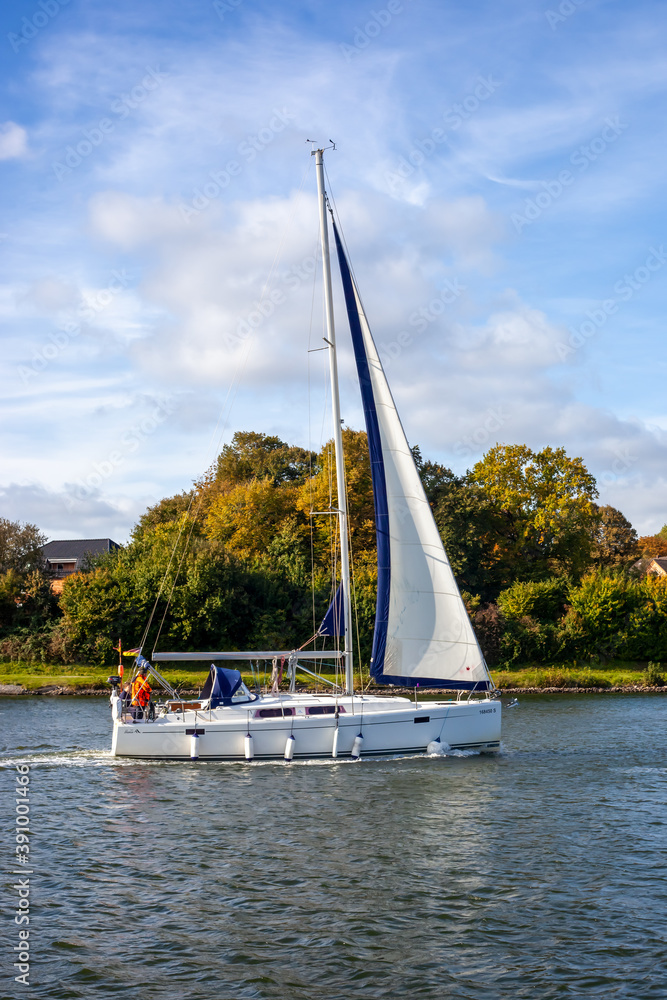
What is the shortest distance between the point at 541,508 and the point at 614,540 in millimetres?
33485

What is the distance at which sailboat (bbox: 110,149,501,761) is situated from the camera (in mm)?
26844

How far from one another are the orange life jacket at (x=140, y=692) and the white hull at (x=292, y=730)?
801mm

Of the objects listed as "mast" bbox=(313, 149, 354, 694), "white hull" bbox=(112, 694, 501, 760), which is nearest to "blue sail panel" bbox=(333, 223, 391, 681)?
"mast" bbox=(313, 149, 354, 694)

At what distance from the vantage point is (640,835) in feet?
63.9

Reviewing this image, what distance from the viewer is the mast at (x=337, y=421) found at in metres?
28.6

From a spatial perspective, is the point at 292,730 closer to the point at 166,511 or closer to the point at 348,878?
the point at 348,878

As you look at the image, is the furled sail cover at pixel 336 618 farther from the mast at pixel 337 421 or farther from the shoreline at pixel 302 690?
the shoreline at pixel 302 690

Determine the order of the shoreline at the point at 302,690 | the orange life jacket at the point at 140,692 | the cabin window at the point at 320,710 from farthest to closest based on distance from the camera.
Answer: the shoreline at the point at 302,690, the orange life jacket at the point at 140,692, the cabin window at the point at 320,710

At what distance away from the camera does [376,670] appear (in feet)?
94.8

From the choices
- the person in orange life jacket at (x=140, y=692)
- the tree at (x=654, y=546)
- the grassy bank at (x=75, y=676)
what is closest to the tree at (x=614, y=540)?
the tree at (x=654, y=546)

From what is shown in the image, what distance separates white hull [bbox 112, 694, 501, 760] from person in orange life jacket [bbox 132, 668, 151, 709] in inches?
31.4

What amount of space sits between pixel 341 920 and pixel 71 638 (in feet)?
153

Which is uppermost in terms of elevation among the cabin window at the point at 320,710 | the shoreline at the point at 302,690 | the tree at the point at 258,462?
the tree at the point at 258,462

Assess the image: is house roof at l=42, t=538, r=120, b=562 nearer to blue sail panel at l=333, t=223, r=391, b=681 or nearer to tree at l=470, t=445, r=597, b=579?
tree at l=470, t=445, r=597, b=579
